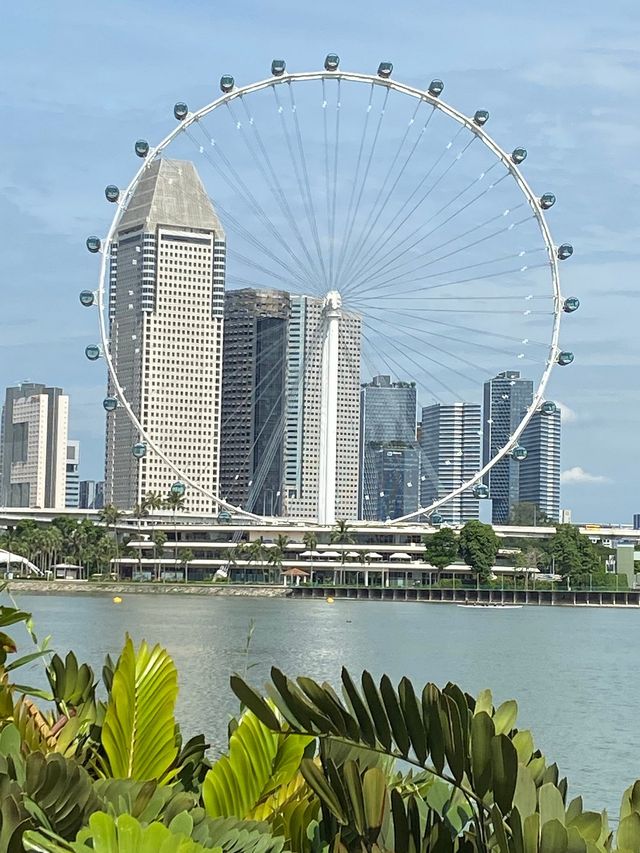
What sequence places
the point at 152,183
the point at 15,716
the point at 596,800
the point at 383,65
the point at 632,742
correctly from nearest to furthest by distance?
the point at 15,716, the point at 596,800, the point at 632,742, the point at 383,65, the point at 152,183

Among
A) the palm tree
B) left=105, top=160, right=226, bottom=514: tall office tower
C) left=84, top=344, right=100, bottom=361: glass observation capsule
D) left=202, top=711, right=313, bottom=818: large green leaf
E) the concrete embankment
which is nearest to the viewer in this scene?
left=202, top=711, right=313, bottom=818: large green leaf

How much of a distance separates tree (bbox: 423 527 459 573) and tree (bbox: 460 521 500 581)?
117cm

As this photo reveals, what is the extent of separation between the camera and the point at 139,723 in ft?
15.4

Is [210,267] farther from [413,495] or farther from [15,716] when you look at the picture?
[15,716]

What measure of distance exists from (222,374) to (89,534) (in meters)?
30.2

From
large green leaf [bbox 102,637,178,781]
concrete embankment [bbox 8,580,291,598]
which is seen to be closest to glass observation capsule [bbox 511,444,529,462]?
large green leaf [bbox 102,637,178,781]

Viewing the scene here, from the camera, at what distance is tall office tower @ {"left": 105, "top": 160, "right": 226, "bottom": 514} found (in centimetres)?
14388

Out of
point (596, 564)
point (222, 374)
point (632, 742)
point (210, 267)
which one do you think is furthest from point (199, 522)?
point (632, 742)

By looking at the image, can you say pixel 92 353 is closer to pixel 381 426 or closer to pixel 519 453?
pixel 519 453

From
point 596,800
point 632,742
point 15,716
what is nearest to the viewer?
point 15,716

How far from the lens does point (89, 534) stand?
131 metres

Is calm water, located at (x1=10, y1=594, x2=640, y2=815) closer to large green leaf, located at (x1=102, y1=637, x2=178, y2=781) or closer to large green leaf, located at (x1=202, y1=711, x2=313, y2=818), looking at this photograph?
large green leaf, located at (x1=102, y1=637, x2=178, y2=781)

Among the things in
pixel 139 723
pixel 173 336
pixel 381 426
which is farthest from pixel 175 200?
pixel 139 723

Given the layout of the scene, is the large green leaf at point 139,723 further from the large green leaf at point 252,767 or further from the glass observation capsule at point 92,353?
the glass observation capsule at point 92,353
